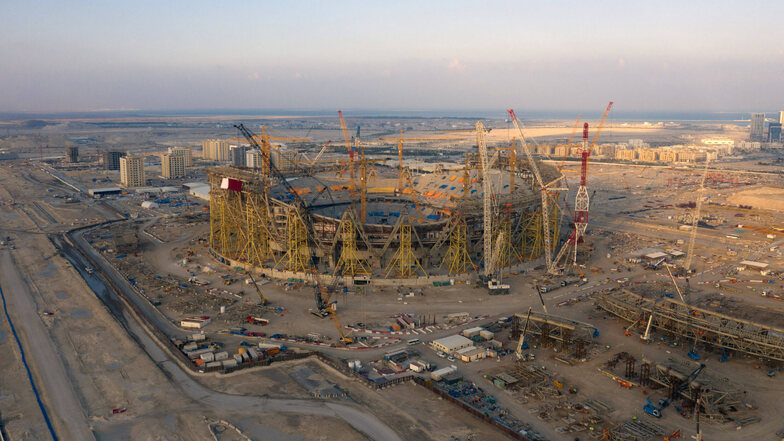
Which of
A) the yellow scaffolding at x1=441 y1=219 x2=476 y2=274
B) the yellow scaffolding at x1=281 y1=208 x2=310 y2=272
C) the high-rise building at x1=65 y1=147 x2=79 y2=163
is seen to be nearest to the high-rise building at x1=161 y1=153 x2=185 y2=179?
the high-rise building at x1=65 y1=147 x2=79 y2=163

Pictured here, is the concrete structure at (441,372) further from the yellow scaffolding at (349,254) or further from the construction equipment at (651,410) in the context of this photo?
the yellow scaffolding at (349,254)

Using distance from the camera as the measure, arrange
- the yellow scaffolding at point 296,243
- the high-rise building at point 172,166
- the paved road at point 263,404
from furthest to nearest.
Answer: the high-rise building at point 172,166 < the yellow scaffolding at point 296,243 < the paved road at point 263,404

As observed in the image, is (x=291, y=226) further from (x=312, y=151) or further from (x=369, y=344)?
(x=312, y=151)

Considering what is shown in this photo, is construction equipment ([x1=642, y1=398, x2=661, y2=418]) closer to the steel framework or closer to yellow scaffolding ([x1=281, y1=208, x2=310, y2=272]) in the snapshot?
the steel framework

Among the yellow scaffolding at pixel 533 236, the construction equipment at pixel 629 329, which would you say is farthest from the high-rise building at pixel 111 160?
the construction equipment at pixel 629 329

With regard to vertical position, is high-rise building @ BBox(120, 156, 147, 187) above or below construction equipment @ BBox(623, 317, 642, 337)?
above

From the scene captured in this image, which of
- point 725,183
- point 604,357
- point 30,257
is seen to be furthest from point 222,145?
point 604,357
